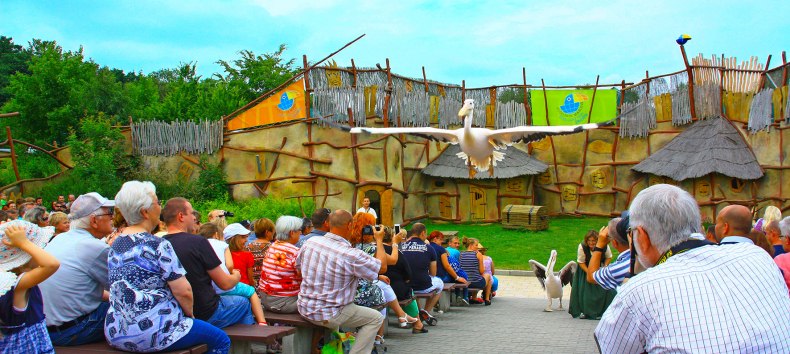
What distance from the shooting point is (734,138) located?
24156 millimetres

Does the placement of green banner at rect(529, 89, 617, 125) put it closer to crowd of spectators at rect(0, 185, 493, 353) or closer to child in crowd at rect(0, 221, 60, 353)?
crowd of spectators at rect(0, 185, 493, 353)

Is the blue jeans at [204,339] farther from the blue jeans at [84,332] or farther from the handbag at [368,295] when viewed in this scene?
the handbag at [368,295]

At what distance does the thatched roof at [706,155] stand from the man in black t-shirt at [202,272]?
20982mm

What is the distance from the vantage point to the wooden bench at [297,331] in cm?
670

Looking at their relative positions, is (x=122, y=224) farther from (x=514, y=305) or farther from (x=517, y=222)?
(x=517, y=222)

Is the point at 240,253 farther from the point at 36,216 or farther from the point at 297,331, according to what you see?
the point at 36,216

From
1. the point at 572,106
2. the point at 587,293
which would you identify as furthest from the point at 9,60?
the point at 587,293

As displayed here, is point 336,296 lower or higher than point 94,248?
lower

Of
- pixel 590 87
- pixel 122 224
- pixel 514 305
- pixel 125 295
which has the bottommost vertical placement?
pixel 514 305

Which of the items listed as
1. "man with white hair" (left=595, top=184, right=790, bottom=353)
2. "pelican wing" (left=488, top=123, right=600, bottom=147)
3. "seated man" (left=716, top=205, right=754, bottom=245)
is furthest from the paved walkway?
"man with white hair" (left=595, top=184, right=790, bottom=353)

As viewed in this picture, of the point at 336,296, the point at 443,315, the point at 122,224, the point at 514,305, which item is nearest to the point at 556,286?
the point at 514,305

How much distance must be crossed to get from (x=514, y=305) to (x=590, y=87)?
675 inches

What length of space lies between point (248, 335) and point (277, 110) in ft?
62.1

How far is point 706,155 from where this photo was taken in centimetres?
2381
